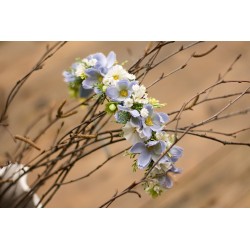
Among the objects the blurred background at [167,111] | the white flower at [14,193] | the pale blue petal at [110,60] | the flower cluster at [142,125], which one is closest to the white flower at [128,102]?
the flower cluster at [142,125]

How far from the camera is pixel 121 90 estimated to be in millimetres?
533

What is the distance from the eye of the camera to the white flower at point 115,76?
0.55 m

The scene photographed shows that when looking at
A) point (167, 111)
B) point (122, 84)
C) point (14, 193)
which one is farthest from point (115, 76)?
point (167, 111)

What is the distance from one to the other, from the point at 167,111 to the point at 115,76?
960 mm

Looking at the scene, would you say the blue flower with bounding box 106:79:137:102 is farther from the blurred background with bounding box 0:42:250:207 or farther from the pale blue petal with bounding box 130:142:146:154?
the blurred background with bounding box 0:42:250:207

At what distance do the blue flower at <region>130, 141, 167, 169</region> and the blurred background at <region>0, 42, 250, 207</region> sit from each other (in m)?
0.71

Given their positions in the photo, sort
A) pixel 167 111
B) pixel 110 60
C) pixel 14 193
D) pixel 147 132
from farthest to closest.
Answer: pixel 167 111 < pixel 14 193 < pixel 110 60 < pixel 147 132

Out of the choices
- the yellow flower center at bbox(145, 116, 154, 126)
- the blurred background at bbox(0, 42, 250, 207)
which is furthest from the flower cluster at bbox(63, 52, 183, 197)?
the blurred background at bbox(0, 42, 250, 207)

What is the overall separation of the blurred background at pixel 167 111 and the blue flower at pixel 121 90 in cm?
69

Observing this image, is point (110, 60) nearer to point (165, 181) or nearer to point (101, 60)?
point (101, 60)

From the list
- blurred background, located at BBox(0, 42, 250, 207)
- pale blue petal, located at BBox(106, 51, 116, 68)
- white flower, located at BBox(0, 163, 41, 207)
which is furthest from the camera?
blurred background, located at BBox(0, 42, 250, 207)

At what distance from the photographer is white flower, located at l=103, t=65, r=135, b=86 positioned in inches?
21.6
